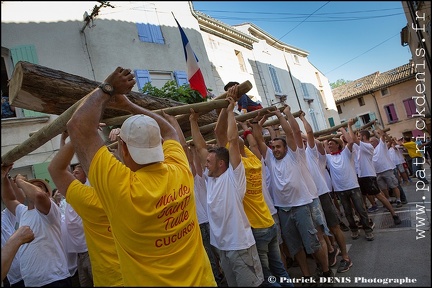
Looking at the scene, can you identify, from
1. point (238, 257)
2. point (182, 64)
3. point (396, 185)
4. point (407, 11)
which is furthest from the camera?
point (182, 64)

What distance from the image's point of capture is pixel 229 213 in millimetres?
3100

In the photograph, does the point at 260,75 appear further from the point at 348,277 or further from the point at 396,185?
the point at 348,277

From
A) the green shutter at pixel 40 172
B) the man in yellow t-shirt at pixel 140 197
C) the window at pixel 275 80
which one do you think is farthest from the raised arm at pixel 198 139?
the window at pixel 275 80

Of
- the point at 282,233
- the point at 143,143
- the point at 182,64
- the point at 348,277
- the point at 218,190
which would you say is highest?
the point at 182,64

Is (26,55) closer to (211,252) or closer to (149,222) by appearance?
(211,252)

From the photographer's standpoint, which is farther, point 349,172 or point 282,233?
point 349,172

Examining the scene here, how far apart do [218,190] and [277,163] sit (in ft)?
4.82

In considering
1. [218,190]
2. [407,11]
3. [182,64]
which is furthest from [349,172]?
[182,64]

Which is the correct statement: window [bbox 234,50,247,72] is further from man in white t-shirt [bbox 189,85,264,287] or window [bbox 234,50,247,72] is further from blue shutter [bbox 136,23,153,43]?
man in white t-shirt [bbox 189,85,264,287]

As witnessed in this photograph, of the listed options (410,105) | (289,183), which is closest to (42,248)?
(289,183)

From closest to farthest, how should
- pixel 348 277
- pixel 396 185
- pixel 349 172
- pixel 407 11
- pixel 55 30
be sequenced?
1. pixel 407 11
2. pixel 348 277
3. pixel 349 172
4. pixel 396 185
5. pixel 55 30

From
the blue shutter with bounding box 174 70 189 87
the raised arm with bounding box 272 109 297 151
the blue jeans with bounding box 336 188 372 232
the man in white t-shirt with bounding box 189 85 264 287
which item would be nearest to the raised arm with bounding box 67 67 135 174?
the man in white t-shirt with bounding box 189 85 264 287

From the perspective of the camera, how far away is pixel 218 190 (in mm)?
3182

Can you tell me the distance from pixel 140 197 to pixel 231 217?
1651mm
